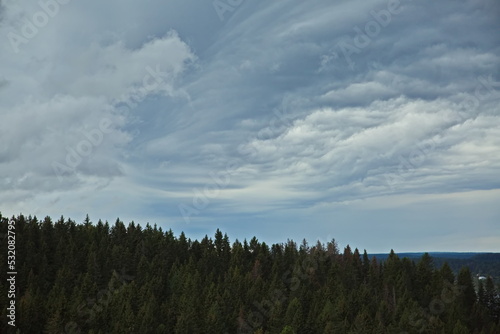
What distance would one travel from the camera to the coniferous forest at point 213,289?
98.5 m

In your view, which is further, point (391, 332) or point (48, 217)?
point (48, 217)

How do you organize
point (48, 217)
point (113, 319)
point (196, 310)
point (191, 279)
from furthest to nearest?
point (48, 217) < point (191, 279) < point (196, 310) < point (113, 319)

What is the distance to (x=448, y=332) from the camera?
10419 centimetres

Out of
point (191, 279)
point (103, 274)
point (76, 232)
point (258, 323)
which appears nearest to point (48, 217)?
point (76, 232)

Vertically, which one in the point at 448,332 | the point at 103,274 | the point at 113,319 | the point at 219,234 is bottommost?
the point at 448,332

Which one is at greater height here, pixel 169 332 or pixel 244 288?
pixel 244 288

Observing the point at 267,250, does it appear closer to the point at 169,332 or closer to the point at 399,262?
the point at 399,262

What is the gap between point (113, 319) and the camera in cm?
9875

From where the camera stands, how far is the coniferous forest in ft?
323

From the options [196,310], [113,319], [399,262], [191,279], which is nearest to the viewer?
[113,319]

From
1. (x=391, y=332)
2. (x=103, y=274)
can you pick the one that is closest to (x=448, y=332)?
(x=391, y=332)

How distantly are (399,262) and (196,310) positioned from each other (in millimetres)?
89158

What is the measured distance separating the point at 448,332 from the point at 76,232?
5324 inches

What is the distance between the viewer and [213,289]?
11981 cm
